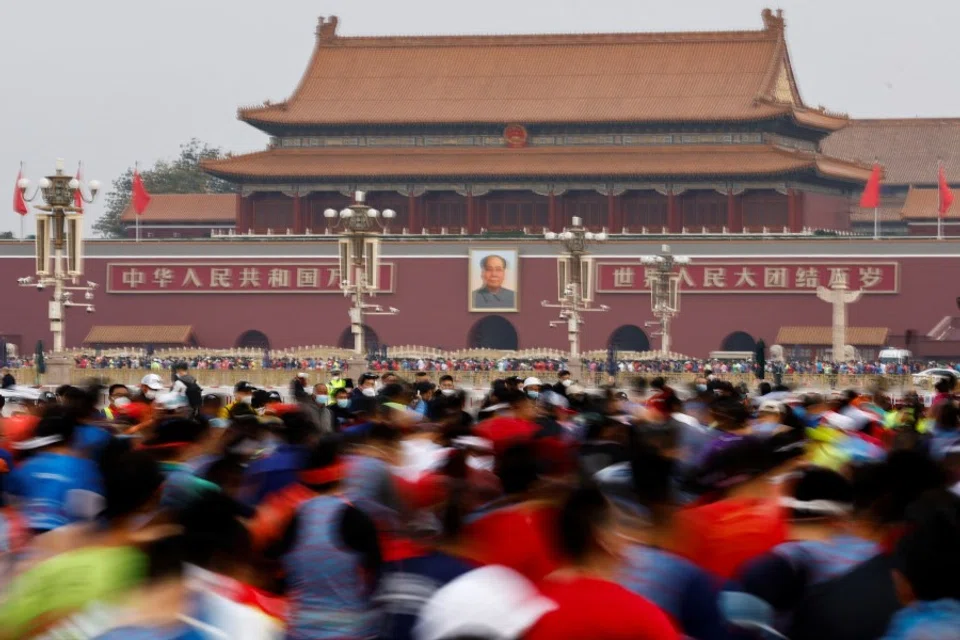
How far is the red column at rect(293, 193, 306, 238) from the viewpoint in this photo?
2084 inches

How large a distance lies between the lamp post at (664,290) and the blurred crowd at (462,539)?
35518 millimetres

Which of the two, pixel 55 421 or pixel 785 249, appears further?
pixel 785 249

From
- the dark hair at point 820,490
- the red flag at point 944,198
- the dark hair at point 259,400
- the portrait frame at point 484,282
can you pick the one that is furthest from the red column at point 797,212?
the dark hair at point 820,490

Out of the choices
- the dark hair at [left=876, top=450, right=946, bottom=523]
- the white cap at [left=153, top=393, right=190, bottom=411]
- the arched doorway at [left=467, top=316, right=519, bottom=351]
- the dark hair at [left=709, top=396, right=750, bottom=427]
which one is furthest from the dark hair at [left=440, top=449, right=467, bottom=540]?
the arched doorway at [left=467, top=316, right=519, bottom=351]

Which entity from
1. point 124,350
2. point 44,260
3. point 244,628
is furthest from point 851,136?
point 244,628

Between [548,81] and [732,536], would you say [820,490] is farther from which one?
[548,81]

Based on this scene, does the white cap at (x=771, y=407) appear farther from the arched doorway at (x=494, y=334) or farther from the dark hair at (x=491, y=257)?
the arched doorway at (x=494, y=334)

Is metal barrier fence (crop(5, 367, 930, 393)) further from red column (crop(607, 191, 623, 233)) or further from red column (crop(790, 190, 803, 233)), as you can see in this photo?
red column (crop(790, 190, 803, 233))

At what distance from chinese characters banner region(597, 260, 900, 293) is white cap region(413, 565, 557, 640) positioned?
42.1 metres

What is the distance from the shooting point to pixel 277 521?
7.30m

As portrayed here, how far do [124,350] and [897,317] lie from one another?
19469mm

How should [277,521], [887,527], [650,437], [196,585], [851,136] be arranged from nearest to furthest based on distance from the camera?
[196,585]
[887,527]
[277,521]
[650,437]
[851,136]

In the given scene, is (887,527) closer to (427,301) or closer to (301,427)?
(301,427)

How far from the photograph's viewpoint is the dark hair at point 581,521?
4910mm
